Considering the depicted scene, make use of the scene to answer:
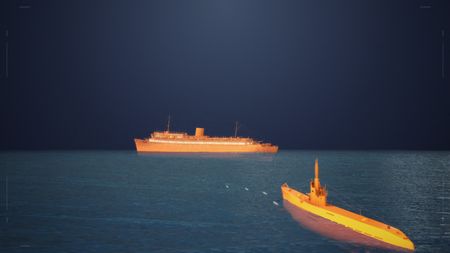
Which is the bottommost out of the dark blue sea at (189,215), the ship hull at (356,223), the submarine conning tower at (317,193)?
the dark blue sea at (189,215)

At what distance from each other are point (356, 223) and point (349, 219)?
3.58 ft

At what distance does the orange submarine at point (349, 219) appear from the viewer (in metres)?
30.1

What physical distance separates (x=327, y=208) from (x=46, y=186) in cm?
Answer: 4442

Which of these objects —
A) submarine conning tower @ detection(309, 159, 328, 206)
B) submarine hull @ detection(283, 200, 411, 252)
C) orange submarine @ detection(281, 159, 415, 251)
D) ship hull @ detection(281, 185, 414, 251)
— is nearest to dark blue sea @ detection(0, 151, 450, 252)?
submarine hull @ detection(283, 200, 411, 252)

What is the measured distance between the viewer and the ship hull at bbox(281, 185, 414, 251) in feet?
98.0

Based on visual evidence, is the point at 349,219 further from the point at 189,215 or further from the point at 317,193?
the point at 189,215

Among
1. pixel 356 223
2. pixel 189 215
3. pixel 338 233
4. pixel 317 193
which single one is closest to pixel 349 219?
pixel 356 223

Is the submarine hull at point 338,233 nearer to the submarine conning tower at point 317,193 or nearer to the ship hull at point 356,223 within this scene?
the ship hull at point 356,223

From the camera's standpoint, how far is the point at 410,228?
35.8 m

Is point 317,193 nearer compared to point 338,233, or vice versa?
point 338,233

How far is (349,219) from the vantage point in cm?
3516

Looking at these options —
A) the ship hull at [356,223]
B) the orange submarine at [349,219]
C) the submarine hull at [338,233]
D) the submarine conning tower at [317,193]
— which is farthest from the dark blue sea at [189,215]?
the submarine conning tower at [317,193]

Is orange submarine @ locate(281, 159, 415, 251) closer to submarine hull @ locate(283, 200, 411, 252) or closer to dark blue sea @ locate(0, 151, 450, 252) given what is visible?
submarine hull @ locate(283, 200, 411, 252)

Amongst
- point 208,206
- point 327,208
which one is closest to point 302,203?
point 327,208
